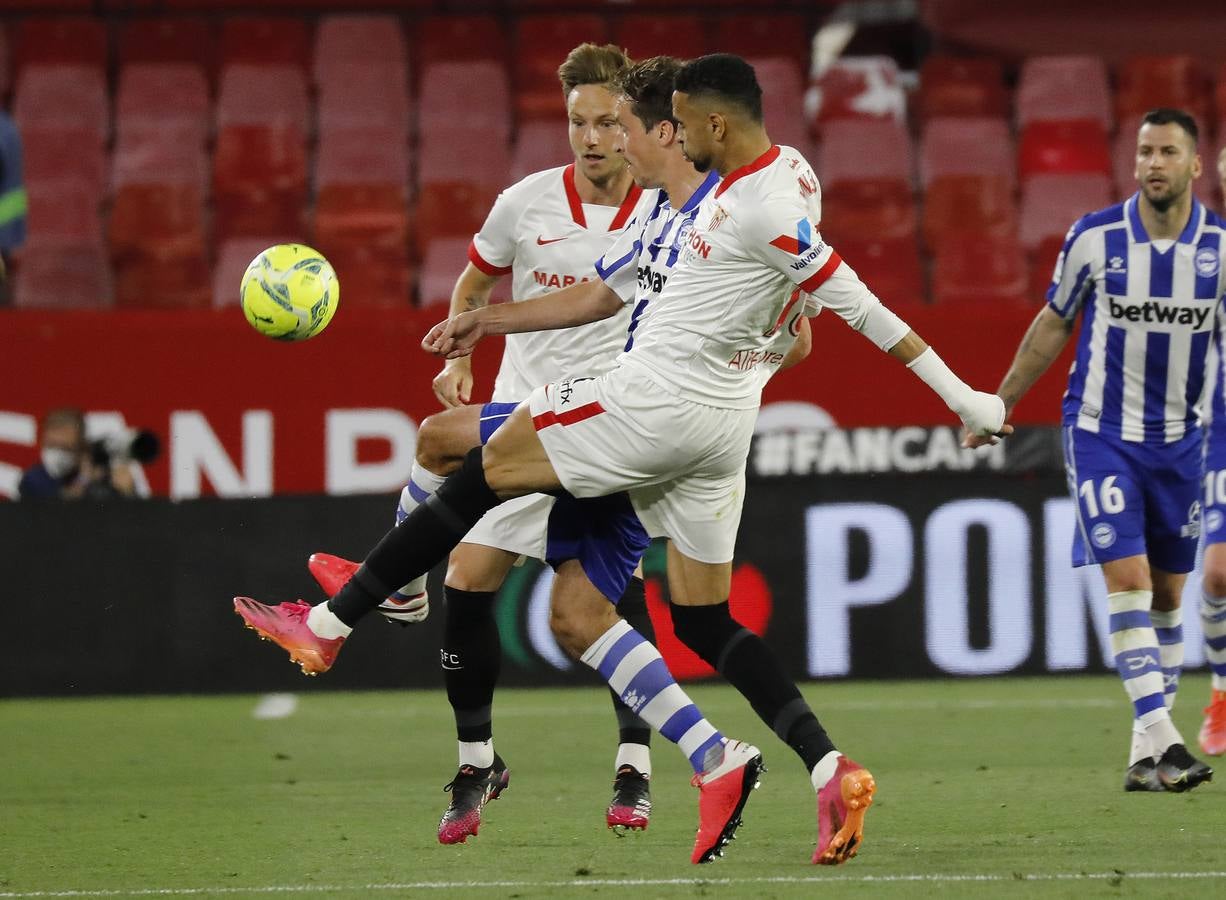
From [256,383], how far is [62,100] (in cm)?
321

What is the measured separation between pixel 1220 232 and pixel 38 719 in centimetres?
561

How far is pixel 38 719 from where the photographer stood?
29.1 ft

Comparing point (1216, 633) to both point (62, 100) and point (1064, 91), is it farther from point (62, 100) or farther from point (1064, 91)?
point (62, 100)

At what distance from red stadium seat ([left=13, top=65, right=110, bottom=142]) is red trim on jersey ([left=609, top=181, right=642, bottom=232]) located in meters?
7.62

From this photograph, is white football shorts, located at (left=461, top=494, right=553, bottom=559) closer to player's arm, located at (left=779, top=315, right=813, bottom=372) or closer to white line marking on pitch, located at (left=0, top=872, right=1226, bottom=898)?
player's arm, located at (left=779, top=315, right=813, bottom=372)

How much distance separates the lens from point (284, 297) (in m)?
5.49

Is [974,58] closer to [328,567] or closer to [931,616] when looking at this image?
[931,616]

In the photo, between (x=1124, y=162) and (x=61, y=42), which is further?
(x=61, y=42)

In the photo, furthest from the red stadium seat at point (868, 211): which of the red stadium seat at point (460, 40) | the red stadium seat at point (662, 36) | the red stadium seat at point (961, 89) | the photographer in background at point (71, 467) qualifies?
the photographer in background at point (71, 467)

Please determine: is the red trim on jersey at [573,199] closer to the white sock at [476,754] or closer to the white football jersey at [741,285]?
the white football jersey at [741,285]

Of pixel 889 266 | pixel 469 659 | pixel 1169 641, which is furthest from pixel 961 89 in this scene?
A: pixel 469 659

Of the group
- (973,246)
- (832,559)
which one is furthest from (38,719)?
(973,246)

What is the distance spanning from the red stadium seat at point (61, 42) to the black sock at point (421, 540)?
9.10 meters

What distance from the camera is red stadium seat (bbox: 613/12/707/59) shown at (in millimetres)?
13242
